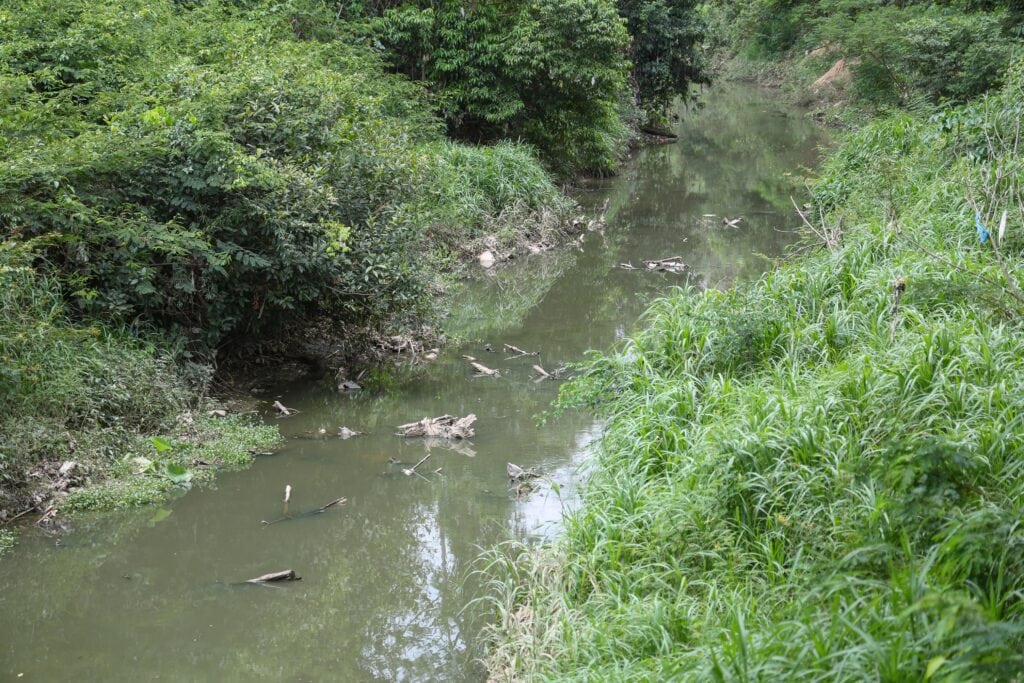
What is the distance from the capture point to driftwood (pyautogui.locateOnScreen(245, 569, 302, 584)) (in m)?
5.41

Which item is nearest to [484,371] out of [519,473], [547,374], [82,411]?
[547,374]

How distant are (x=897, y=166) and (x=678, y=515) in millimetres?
7411

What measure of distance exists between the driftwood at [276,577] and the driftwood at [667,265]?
885 centimetres

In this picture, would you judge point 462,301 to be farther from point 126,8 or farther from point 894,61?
point 894,61

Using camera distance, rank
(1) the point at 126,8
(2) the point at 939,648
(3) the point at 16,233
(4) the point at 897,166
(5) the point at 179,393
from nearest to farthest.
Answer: (2) the point at 939,648, (3) the point at 16,233, (5) the point at 179,393, (4) the point at 897,166, (1) the point at 126,8

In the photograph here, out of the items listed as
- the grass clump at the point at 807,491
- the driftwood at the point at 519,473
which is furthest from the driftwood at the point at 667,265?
the driftwood at the point at 519,473

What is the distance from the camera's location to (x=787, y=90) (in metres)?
38.5

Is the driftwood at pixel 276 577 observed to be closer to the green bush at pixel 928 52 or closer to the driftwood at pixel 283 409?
the driftwood at pixel 283 409

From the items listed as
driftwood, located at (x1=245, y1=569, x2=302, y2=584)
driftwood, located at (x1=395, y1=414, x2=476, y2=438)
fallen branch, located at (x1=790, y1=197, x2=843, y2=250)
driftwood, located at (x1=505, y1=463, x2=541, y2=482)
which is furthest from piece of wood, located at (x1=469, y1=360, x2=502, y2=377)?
driftwood, located at (x1=245, y1=569, x2=302, y2=584)

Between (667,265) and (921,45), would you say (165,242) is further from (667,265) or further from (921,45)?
(921,45)

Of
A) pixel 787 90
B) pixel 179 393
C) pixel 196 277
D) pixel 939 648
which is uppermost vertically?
pixel 939 648

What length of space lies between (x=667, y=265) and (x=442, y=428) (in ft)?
21.7

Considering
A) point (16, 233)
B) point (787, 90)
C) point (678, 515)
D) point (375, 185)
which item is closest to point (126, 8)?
point (375, 185)

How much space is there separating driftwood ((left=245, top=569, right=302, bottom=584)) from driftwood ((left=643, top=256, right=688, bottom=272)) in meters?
8.85
